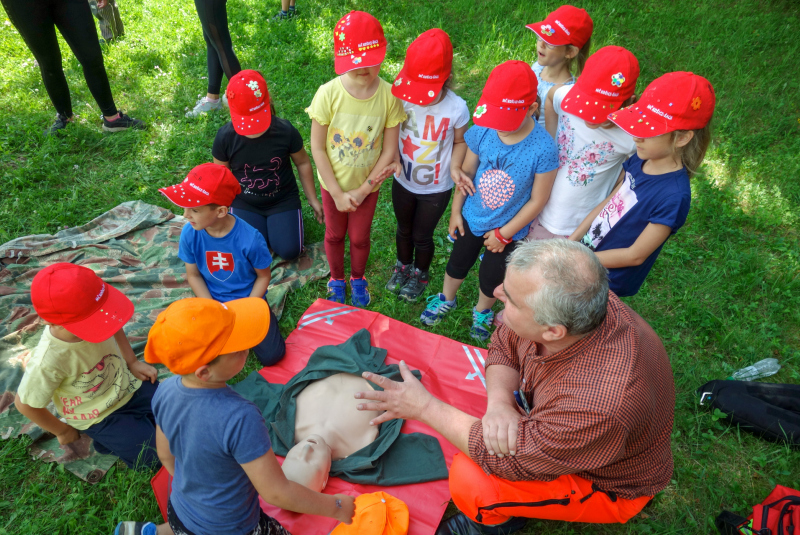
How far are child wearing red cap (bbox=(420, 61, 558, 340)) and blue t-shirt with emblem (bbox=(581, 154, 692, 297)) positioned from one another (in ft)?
1.23

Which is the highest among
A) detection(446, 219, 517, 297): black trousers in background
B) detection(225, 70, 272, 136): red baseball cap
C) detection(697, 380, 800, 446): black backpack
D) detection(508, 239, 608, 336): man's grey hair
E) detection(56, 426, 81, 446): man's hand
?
detection(225, 70, 272, 136): red baseball cap

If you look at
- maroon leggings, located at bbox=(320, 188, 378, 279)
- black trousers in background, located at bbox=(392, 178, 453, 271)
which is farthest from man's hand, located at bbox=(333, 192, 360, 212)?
black trousers in background, located at bbox=(392, 178, 453, 271)

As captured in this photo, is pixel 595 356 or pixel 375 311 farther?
pixel 375 311

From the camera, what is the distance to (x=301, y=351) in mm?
3254

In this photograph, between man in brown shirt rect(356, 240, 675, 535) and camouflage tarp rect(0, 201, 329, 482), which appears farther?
camouflage tarp rect(0, 201, 329, 482)

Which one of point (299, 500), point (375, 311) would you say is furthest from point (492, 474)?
point (375, 311)

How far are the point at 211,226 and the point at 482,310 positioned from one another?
1919mm

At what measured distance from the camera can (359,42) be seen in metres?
2.66

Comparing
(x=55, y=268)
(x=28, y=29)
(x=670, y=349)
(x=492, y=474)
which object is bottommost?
(x=670, y=349)

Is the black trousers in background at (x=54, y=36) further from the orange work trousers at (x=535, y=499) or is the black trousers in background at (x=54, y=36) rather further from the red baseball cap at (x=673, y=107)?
the orange work trousers at (x=535, y=499)

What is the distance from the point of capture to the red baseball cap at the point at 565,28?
282 centimetres

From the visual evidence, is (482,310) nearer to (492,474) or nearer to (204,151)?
(492,474)

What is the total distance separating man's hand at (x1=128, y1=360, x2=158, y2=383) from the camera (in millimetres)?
2617

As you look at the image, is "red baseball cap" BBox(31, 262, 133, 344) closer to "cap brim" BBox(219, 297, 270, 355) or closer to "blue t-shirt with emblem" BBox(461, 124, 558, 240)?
"cap brim" BBox(219, 297, 270, 355)
